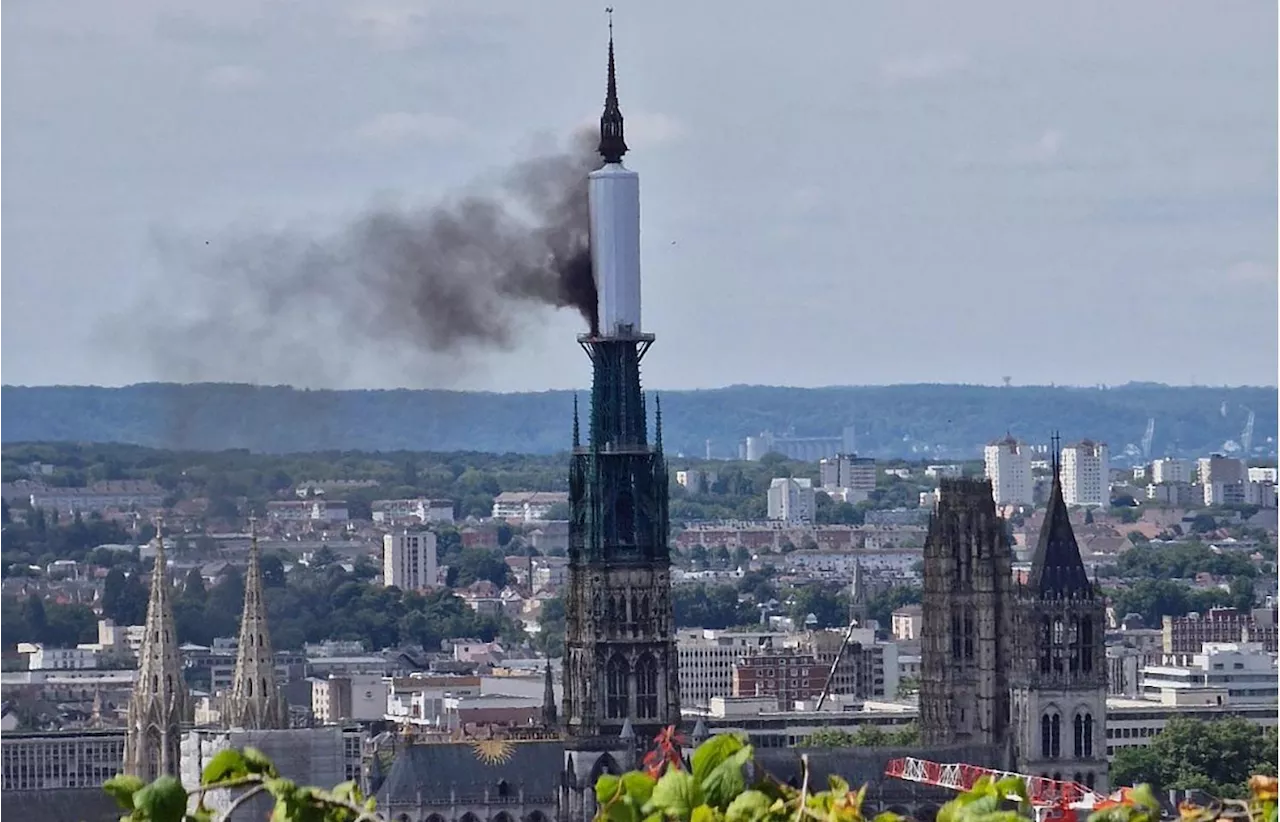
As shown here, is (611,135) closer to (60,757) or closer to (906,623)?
(60,757)

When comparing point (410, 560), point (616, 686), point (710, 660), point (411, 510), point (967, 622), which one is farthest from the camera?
point (411, 510)

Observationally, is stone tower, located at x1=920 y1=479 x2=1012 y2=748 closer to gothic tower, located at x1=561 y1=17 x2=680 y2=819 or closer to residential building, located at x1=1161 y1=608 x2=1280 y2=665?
gothic tower, located at x1=561 y1=17 x2=680 y2=819

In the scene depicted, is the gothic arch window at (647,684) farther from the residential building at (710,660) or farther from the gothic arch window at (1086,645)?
the residential building at (710,660)

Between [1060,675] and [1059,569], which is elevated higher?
[1059,569]

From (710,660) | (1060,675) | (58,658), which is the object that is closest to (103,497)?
(58,658)

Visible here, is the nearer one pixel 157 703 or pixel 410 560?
pixel 157 703

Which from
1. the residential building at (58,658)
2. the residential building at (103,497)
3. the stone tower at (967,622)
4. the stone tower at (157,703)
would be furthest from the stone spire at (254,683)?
the residential building at (58,658)

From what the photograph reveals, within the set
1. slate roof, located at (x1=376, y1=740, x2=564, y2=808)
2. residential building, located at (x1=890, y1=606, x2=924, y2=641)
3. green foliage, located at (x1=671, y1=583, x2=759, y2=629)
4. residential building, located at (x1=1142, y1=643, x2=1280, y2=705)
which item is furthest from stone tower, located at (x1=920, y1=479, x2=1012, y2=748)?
green foliage, located at (x1=671, y1=583, x2=759, y2=629)
